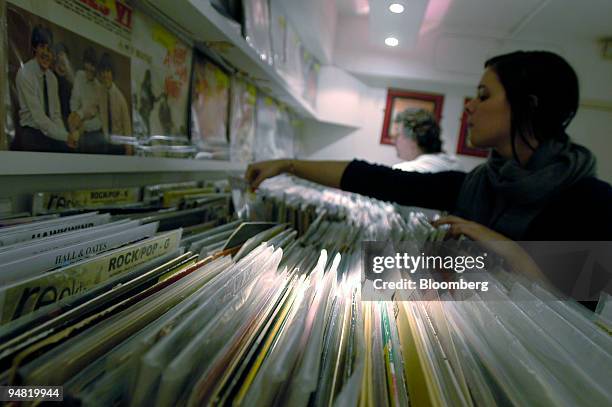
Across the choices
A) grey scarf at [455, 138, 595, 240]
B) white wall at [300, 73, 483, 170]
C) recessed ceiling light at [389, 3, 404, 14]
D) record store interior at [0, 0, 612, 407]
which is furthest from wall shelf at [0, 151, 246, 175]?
white wall at [300, 73, 483, 170]

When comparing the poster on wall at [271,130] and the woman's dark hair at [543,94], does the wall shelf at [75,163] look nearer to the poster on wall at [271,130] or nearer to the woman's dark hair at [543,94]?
the poster on wall at [271,130]

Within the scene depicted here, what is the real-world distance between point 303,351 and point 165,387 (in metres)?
0.16

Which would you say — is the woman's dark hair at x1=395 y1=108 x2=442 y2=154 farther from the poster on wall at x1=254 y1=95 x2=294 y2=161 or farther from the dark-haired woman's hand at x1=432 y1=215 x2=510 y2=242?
the dark-haired woman's hand at x1=432 y1=215 x2=510 y2=242

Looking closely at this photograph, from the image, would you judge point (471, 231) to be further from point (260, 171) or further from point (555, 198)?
point (260, 171)

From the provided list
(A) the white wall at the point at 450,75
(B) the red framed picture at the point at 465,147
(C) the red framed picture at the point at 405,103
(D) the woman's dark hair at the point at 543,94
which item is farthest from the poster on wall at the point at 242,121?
(B) the red framed picture at the point at 465,147

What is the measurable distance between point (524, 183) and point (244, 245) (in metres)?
0.88

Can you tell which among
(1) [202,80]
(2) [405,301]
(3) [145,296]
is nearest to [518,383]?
(2) [405,301]

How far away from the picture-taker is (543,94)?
1008 millimetres

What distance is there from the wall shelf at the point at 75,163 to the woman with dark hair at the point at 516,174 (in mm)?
337

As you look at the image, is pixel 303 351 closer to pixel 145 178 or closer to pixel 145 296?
pixel 145 296

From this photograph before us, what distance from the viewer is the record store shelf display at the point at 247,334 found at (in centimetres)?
28

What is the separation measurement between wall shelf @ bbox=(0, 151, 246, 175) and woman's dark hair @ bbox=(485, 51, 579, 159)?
1172 millimetres

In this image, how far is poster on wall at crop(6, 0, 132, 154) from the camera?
0.56 metres

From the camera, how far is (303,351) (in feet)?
1.20
